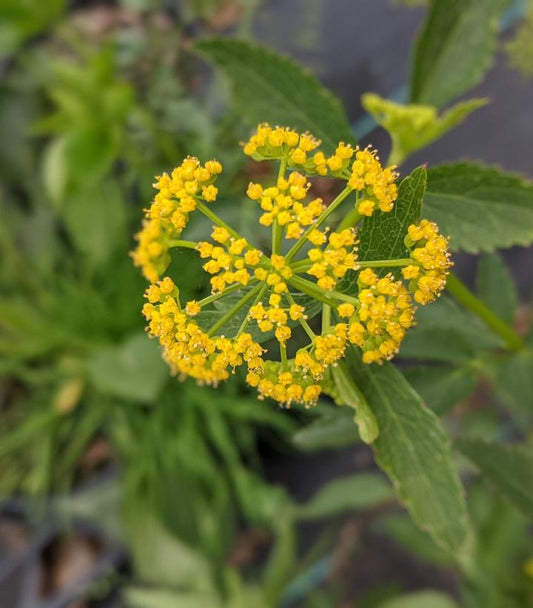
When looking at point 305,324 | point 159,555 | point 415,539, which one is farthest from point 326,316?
point 159,555

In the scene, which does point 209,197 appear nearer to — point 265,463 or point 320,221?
point 320,221

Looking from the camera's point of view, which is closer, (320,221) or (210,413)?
(320,221)

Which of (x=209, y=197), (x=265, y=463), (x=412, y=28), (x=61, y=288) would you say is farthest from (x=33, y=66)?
(x=209, y=197)

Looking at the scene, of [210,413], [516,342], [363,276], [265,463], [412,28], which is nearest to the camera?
[363,276]

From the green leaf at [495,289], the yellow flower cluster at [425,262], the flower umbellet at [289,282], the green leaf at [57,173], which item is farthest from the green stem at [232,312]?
the green leaf at [57,173]

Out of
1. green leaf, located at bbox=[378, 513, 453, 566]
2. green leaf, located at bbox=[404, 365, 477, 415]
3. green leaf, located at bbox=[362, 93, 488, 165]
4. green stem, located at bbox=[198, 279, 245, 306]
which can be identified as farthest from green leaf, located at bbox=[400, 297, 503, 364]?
green leaf, located at bbox=[378, 513, 453, 566]

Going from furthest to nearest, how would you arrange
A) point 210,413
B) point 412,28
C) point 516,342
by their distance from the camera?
point 210,413 < point 412,28 < point 516,342

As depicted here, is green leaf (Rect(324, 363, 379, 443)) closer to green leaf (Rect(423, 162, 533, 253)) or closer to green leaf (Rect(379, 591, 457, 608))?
green leaf (Rect(423, 162, 533, 253))
